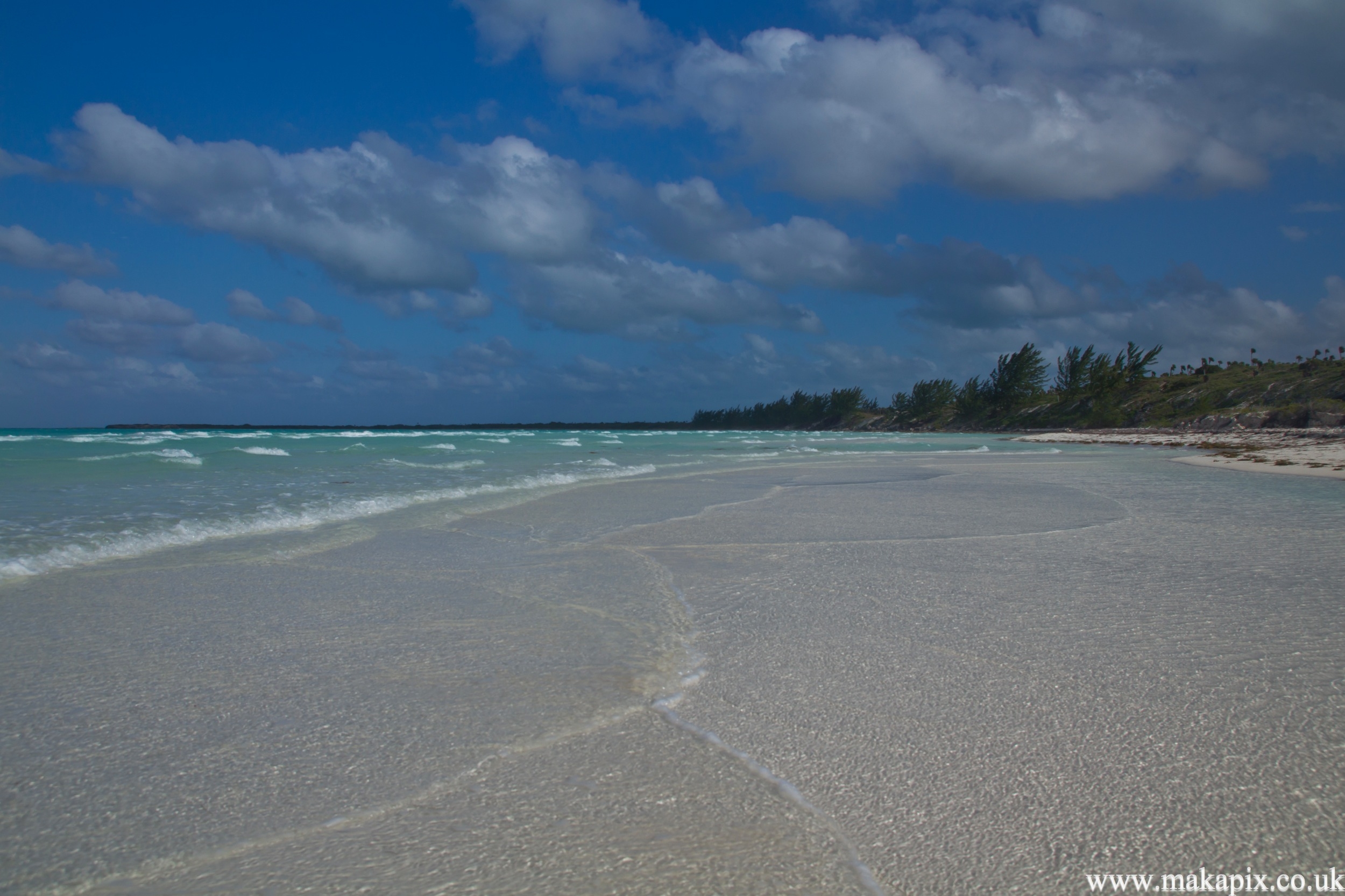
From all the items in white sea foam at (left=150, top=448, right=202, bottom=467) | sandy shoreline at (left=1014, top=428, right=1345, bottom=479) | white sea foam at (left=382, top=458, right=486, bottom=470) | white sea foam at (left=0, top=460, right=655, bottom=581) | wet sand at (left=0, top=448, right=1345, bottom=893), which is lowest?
sandy shoreline at (left=1014, top=428, right=1345, bottom=479)

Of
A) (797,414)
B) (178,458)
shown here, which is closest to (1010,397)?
(797,414)

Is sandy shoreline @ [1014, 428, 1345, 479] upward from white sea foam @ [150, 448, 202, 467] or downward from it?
downward

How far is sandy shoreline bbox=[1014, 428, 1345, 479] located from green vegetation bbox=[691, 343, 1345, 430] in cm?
537

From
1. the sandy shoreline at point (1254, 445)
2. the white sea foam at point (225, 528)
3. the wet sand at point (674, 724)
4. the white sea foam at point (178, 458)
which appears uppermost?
the white sea foam at point (178, 458)

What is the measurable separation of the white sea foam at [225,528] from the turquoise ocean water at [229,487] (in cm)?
2

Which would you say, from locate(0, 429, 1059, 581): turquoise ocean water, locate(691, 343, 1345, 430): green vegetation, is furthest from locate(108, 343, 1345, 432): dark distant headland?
locate(0, 429, 1059, 581): turquoise ocean water

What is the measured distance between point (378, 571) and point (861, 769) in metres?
4.58

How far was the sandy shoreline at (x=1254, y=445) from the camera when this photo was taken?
55.7ft

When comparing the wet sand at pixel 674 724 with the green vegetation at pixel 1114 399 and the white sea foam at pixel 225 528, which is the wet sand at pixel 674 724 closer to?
the white sea foam at pixel 225 528

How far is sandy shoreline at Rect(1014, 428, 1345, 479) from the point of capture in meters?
17.0

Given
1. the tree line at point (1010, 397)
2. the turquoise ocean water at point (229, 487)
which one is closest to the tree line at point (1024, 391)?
the tree line at point (1010, 397)

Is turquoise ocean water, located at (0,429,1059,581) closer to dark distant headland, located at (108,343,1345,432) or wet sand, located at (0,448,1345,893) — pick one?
wet sand, located at (0,448,1345,893)

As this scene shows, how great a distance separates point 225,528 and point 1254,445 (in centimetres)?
3531

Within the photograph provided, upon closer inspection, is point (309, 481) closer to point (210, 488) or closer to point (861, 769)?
point (210, 488)
